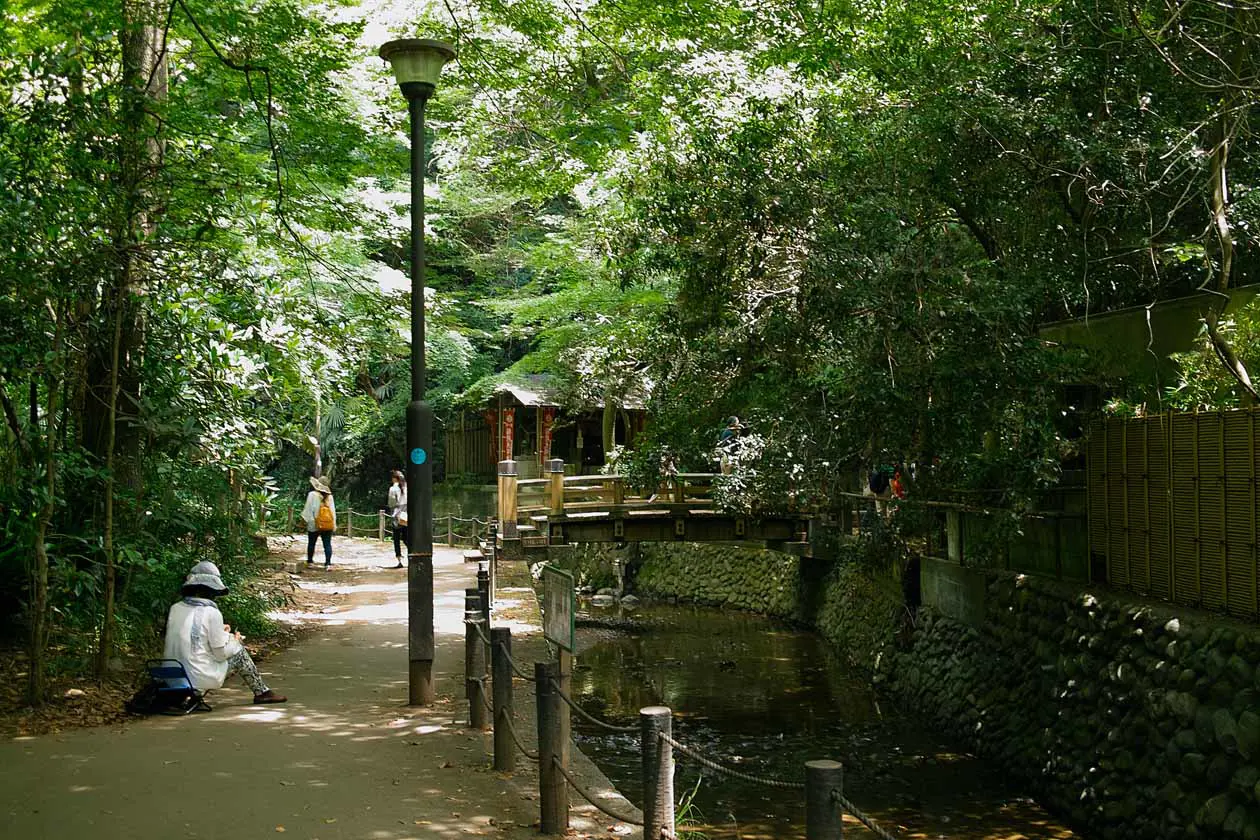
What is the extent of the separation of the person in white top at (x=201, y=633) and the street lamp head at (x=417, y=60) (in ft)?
13.1

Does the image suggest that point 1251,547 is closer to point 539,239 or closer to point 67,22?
point 67,22

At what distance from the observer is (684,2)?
1304cm

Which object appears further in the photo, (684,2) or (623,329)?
(623,329)

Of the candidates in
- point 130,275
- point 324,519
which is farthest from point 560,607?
point 324,519

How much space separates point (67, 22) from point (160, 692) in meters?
5.85

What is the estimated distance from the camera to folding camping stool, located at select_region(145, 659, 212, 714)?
8.60 m

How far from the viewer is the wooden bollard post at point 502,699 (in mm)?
7121

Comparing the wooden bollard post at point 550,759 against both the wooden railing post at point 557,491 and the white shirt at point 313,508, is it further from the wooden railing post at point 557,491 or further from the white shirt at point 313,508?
Answer: the white shirt at point 313,508

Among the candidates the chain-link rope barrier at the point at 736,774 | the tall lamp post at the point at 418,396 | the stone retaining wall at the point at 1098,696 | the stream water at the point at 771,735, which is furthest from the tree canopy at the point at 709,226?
the chain-link rope barrier at the point at 736,774

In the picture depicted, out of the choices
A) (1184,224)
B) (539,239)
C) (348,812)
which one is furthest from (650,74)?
(539,239)

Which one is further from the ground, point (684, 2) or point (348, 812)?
point (684, 2)

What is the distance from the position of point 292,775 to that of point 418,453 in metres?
2.61

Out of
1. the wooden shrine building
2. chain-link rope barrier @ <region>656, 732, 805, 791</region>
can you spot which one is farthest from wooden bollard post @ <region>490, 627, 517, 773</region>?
the wooden shrine building

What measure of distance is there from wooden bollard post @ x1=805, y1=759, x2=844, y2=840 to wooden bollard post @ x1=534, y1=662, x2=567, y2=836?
2324 millimetres
